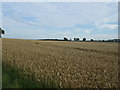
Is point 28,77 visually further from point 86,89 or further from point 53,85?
point 86,89

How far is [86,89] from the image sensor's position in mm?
4484

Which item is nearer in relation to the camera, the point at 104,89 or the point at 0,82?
the point at 104,89

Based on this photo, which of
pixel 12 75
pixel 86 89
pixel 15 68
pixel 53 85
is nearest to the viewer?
pixel 86 89

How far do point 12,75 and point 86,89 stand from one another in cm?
320

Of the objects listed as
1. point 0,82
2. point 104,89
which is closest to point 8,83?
point 0,82

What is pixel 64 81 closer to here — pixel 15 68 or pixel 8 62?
pixel 15 68

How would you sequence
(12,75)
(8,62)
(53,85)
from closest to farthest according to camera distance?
1. (53,85)
2. (12,75)
3. (8,62)

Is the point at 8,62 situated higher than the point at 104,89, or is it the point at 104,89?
the point at 8,62

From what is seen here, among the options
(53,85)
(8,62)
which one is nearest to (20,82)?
(53,85)

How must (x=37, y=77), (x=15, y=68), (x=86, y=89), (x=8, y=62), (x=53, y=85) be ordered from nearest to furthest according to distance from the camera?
(x=86, y=89)
(x=53, y=85)
(x=37, y=77)
(x=15, y=68)
(x=8, y=62)

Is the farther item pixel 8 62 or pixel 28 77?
pixel 8 62

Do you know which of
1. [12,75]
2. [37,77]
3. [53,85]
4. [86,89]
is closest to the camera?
[86,89]

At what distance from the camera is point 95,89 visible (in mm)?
4523

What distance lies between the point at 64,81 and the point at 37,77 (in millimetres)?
1159
